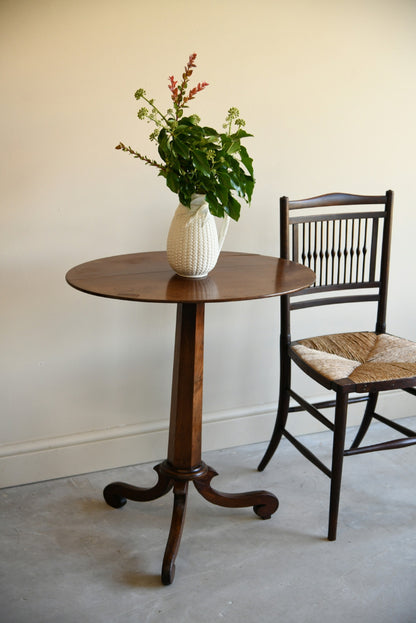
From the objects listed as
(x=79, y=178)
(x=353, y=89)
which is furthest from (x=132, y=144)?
(x=353, y=89)

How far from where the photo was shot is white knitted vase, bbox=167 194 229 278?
5.84ft

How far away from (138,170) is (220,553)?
1.30m

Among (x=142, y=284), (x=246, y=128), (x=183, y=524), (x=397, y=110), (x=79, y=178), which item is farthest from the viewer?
(x=397, y=110)

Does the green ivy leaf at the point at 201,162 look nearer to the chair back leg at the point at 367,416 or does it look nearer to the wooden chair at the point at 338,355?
the wooden chair at the point at 338,355

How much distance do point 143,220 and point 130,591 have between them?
1.22 meters

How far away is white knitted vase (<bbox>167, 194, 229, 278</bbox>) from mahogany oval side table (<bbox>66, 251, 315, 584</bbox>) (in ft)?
0.15

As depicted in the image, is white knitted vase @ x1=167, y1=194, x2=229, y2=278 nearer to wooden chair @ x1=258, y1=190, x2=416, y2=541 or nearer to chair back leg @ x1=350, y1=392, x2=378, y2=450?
wooden chair @ x1=258, y1=190, x2=416, y2=541

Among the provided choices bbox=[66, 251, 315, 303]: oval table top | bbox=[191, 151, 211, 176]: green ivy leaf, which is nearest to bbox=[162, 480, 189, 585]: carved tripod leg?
bbox=[66, 251, 315, 303]: oval table top

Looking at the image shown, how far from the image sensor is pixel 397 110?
2.58 metres

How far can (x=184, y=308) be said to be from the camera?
1870 millimetres

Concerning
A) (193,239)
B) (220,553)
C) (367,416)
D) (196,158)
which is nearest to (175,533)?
(220,553)

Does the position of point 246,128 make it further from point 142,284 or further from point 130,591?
point 130,591

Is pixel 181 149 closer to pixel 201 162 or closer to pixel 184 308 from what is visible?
pixel 201 162

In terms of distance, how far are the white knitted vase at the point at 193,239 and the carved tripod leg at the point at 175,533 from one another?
674mm
